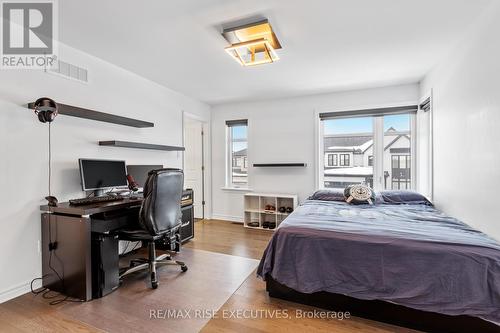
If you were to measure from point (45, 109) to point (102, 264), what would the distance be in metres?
1.50

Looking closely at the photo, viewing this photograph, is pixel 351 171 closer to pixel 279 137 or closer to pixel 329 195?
pixel 329 195

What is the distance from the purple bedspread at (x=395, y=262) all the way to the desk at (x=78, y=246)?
147 centimetres

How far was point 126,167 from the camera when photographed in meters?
3.21

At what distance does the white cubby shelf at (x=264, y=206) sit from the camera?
449 centimetres

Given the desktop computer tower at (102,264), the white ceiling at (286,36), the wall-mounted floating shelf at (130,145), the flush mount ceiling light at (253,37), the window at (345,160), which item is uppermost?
the white ceiling at (286,36)

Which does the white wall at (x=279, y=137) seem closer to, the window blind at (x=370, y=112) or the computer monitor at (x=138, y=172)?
the window blind at (x=370, y=112)

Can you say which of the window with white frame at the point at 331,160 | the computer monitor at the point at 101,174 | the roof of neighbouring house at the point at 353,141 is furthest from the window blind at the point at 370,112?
the computer monitor at the point at 101,174

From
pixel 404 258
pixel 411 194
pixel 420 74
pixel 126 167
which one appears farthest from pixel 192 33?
pixel 411 194

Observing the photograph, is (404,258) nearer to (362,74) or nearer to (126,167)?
(362,74)

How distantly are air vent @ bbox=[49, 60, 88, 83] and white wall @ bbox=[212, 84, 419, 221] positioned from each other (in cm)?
271

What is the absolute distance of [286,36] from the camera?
2.44 meters

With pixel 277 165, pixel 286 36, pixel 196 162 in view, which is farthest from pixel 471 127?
pixel 196 162

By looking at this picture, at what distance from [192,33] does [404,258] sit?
8.76 feet

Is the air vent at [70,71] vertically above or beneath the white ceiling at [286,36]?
beneath
